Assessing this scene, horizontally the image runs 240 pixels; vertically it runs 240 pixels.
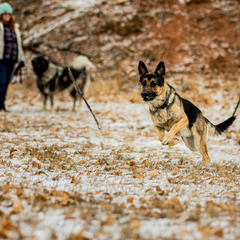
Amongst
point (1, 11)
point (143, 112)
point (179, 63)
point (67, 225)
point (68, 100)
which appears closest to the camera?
point (67, 225)

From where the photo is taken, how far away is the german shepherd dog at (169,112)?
4102 millimetres

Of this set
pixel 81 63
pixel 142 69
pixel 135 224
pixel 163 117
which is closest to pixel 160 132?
pixel 163 117

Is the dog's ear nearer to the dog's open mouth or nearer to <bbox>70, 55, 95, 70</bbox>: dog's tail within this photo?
the dog's open mouth

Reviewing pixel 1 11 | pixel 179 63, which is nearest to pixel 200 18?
pixel 179 63

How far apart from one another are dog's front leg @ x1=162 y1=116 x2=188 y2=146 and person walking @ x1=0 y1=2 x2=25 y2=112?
5618 mm

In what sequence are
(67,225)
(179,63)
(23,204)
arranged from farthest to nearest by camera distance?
1. (179,63)
2. (23,204)
3. (67,225)

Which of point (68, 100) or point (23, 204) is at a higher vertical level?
point (23, 204)

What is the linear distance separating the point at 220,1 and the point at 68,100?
38.3ft

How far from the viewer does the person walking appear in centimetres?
771

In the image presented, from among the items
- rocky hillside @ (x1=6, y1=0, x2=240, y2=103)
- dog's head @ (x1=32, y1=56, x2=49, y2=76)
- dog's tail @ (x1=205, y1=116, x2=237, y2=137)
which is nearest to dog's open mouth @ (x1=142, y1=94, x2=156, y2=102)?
dog's tail @ (x1=205, y1=116, x2=237, y2=137)

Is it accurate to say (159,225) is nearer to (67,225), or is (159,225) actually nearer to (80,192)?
(67,225)

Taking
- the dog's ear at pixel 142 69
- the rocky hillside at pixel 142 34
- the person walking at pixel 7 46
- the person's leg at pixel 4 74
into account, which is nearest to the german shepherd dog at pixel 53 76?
the person walking at pixel 7 46

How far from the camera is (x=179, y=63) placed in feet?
50.4

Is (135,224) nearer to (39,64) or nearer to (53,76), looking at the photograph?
(39,64)
